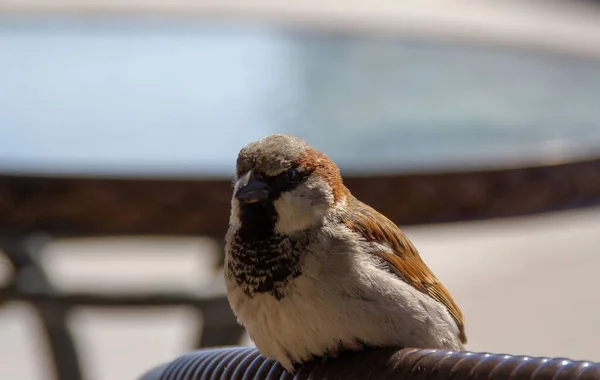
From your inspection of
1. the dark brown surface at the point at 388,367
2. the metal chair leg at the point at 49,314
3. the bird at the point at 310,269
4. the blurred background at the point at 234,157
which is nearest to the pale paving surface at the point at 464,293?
the blurred background at the point at 234,157

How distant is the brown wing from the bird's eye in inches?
4.4

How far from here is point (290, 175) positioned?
1.44m

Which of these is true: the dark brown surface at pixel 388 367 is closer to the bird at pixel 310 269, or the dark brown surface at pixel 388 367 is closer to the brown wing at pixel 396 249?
the bird at pixel 310 269

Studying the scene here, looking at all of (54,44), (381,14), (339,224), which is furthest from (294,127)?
(381,14)

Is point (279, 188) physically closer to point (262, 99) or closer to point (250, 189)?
point (250, 189)

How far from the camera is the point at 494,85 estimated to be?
3160 millimetres

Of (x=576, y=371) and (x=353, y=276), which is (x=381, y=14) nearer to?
(x=353, y=276)

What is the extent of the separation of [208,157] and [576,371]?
4.91 feet

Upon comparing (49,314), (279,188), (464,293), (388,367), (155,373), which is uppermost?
(279,188)

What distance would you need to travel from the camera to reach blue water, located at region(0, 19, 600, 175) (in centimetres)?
223

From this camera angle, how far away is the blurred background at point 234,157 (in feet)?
6.43

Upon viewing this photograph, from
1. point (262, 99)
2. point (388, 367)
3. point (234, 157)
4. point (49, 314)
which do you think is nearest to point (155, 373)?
point (388, 367)

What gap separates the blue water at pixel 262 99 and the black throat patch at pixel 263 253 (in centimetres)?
54

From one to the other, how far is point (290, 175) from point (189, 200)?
55cm
